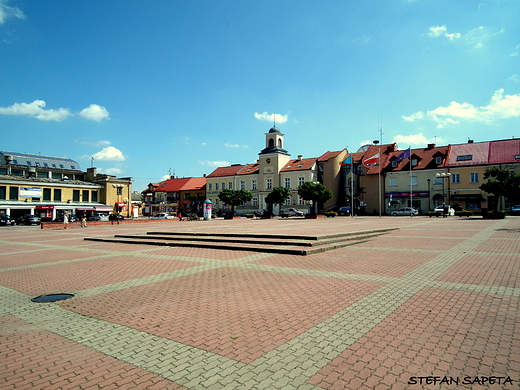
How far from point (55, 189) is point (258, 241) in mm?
51992

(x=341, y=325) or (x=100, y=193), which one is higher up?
(x=100, y=193)

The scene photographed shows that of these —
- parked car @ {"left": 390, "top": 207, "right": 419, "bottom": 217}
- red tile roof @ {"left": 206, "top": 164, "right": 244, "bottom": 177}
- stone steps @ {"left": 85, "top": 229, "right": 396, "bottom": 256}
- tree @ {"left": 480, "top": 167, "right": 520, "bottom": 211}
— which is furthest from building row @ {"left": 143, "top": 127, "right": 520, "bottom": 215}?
stone steps @ {"left": 85, "top": 229, "right": 396, "bottom": 256}

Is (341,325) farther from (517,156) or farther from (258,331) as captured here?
(517,156)

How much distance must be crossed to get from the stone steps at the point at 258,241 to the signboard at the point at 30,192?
131 ft

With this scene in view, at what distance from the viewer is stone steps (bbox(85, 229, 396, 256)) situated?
12727mm

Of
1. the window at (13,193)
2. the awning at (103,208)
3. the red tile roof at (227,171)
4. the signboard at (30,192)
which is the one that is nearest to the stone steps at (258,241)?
the signboard at (30,192)

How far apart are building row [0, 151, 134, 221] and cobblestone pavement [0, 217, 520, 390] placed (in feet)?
142

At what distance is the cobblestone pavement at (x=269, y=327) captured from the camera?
146 inches

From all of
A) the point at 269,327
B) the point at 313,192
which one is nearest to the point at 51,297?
the point at 269,327

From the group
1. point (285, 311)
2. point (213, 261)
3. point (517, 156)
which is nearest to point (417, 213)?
point (517, 156)

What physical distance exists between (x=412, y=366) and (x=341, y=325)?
1402 mm

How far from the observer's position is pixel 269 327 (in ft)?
16.9

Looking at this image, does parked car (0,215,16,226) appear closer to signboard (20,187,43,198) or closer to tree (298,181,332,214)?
signboard (20,187,43,198)

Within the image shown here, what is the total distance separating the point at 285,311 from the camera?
5.86 meters
